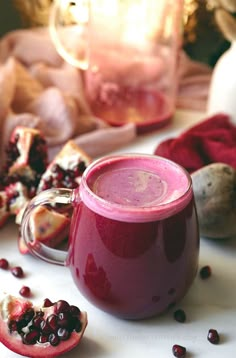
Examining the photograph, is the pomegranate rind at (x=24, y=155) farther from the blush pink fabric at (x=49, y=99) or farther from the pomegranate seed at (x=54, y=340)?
the pomegranate seed at (x=54, y=340)

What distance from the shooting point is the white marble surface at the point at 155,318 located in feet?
2.06

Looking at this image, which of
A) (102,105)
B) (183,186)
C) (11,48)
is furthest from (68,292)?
(11,48)

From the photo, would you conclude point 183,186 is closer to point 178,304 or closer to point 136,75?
point 178,304

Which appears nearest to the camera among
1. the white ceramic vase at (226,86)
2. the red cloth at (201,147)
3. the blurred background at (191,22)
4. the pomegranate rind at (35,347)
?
the pomegranate rind at (35,347)

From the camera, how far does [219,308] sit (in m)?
0.69

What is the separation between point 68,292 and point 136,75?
0.52m

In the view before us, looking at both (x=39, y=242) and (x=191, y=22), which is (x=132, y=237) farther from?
(x=191, y=22)

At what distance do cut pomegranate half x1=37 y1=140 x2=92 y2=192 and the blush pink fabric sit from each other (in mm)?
150

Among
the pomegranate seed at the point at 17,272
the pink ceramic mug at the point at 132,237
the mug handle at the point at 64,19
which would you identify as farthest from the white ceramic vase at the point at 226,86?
the pomegranate seed at the point at 17,272

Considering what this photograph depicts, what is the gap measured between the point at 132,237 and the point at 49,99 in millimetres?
447

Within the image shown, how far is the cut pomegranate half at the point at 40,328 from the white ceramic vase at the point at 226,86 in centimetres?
51

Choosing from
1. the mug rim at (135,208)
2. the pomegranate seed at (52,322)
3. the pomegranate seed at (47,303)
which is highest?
the mug rim at (135,208)

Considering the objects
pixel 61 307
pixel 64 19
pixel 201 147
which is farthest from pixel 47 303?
pixel 64 19

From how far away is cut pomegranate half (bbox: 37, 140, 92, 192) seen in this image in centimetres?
79
